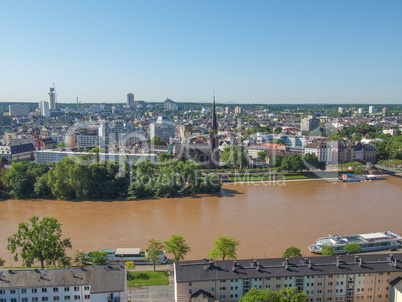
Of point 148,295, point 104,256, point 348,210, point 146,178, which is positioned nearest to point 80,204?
point 146,178

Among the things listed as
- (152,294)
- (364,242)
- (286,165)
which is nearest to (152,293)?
(152,294)

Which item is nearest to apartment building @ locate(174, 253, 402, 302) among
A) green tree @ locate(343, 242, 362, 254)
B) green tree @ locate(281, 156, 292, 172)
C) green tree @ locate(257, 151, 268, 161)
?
green tree @ locate(343, 242, 362, 254)

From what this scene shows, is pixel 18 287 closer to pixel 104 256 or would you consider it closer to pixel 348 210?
pixel 104 256

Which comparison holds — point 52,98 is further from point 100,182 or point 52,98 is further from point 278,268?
point 278,268

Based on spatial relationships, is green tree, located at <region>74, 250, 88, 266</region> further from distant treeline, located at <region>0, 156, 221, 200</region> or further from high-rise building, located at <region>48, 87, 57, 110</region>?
high-rise building, located at <region>48, 87, 57, 110</region>

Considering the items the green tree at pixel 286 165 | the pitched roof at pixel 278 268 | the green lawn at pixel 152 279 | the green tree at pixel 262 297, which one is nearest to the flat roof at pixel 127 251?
the green lawn at pixel 152 279

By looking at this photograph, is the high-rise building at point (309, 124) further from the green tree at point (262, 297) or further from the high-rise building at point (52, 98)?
the high-rise building at point (52, 98)
